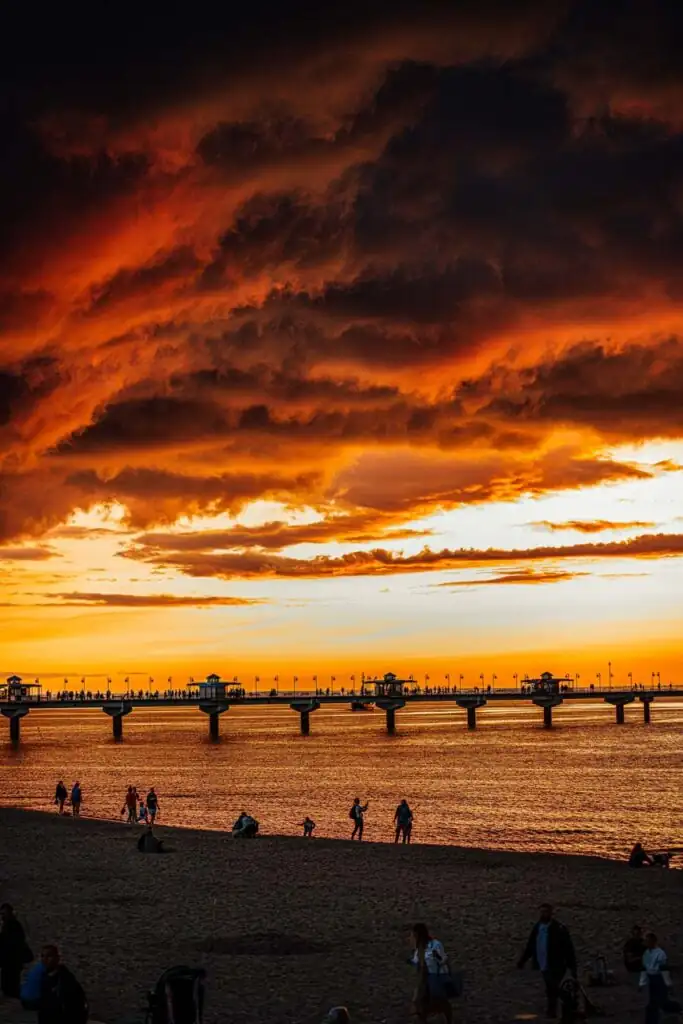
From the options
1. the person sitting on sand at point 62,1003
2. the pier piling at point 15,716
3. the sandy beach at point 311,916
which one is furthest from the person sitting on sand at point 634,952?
the pier piling at point 15,716

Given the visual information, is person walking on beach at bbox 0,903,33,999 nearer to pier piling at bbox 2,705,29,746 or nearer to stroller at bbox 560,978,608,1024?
stroller at bbox 560,978,608,1024

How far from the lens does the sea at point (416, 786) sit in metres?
54.4

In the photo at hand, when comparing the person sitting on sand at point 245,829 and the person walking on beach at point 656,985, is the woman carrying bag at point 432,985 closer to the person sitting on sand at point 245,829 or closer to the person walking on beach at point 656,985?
the person walking on beach at point 656,985

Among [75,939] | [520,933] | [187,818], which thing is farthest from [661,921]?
[187,818]

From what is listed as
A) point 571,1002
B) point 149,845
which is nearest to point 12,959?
point 571,1002

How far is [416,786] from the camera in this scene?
81688 millimetres

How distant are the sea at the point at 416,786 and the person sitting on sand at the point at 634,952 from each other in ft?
82.4

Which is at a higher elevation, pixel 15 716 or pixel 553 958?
pixel 553 958

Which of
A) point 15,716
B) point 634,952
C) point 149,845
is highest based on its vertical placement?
point 634,952

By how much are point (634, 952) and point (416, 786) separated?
202 feet

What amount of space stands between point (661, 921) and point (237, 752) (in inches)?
4483

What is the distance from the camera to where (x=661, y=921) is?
26.4 metres

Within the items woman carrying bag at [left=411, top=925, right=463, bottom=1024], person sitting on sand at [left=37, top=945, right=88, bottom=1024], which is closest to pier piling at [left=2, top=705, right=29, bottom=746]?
woman carrying bag at [left=411, top=925, right=463, bottom=1024]

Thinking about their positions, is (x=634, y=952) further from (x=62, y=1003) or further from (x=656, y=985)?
(x=62, y=1003)
